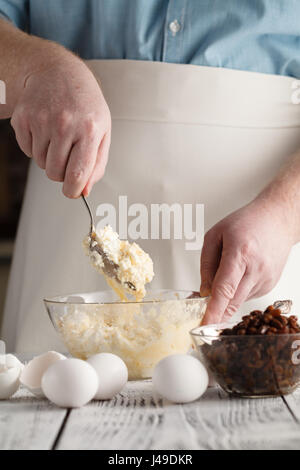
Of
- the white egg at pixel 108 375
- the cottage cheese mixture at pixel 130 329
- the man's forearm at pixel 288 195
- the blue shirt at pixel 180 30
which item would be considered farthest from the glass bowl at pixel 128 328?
the blue shirt at pixel 180 30

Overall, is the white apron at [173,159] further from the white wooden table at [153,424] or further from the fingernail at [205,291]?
the white wooden table at [153,424]

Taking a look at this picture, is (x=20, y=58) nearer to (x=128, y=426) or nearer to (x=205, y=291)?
(x=205, y=291)

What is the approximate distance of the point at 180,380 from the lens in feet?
2.05

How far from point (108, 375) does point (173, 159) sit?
1.94 ft

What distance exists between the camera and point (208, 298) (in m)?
0.83

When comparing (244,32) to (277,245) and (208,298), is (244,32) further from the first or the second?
(208,298)

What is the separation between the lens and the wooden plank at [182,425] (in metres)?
0.50

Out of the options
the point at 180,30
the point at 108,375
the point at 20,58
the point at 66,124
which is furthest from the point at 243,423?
the point at 180,30

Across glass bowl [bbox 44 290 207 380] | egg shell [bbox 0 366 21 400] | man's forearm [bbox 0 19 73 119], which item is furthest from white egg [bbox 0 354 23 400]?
man's forearm [bbox 0 19 73 119]

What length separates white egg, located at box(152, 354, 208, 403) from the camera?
623 millimetres

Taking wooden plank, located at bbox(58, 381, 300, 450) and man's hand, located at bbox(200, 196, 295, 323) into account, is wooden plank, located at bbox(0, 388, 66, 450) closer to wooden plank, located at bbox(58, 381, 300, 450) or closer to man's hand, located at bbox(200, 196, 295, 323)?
wooden plank, located at bbox(58, 381, 300, 450)

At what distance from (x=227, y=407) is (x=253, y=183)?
24.5 inches

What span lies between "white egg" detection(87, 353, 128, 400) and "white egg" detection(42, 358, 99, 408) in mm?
19
